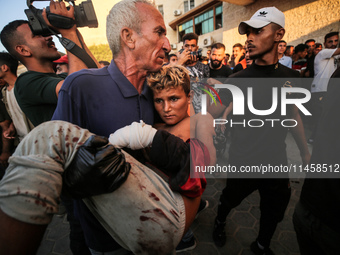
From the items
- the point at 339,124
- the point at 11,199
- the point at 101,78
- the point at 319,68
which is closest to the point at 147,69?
the point at 101,78

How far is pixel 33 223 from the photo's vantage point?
1.94ft

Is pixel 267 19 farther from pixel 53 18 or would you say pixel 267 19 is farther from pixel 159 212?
pixel 159 212

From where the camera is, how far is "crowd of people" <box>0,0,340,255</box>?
657 mm

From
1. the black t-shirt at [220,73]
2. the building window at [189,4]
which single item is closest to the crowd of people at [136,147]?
the black t-shirt at [220,73]

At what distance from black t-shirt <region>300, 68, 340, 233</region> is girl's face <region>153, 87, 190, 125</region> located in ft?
3.45

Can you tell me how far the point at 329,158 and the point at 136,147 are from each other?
116 centimetres

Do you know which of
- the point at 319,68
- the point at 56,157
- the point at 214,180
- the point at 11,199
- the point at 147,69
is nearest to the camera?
the point at 11,199

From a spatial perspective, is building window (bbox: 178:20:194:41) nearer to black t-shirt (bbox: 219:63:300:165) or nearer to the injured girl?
black t-shirt (bbox: 219:63:300:165)

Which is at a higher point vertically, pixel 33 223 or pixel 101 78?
pixel 101 78

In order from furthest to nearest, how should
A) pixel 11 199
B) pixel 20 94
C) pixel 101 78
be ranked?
pixel 20 94 < pixel 101 78 < pixel 11 199

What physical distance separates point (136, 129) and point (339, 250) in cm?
134

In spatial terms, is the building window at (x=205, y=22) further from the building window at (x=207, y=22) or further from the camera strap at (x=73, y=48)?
the camera strap at (x=73, y=48)

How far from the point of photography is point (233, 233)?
2656 millimetres

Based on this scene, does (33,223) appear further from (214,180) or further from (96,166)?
(214,180)
